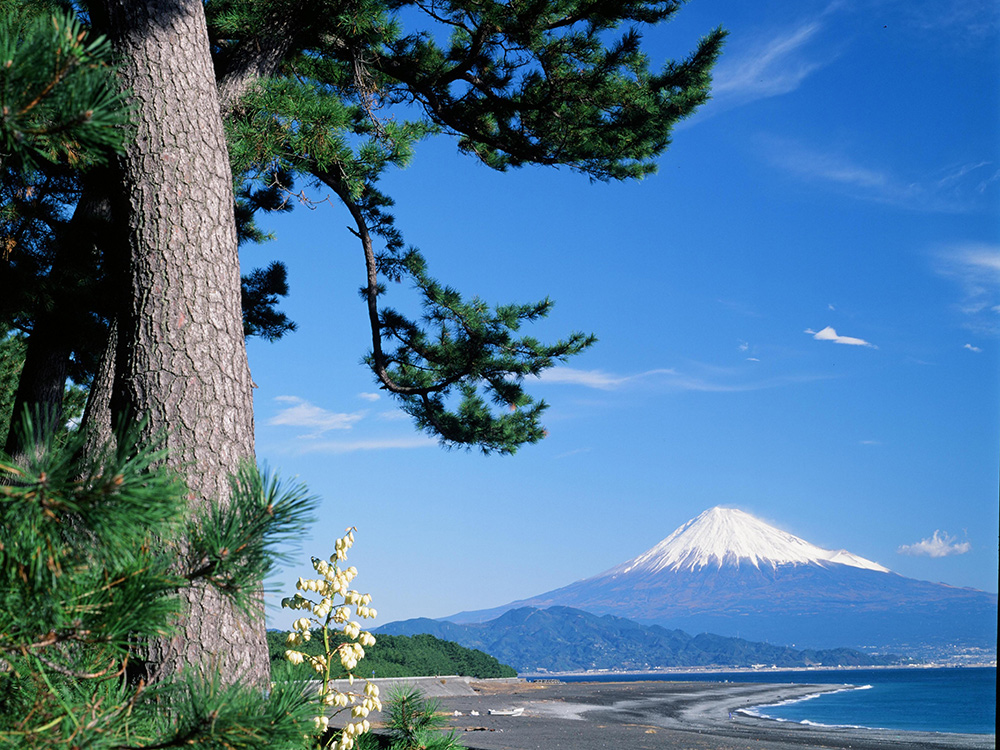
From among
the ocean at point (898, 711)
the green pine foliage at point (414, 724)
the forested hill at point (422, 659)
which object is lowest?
the ocean at point (898, 711)

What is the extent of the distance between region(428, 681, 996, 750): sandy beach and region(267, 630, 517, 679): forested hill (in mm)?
1947

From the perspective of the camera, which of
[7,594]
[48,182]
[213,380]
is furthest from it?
[48,182]

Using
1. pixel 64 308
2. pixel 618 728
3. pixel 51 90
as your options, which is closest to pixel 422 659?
pixel 618 728

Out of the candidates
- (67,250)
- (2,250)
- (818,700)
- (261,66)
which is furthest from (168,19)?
(818,700)

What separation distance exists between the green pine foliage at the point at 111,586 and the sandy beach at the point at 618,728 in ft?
10.3

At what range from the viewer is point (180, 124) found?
300 cm

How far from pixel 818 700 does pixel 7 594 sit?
5293 centimetres

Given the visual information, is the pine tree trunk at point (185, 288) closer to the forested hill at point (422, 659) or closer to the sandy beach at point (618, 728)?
the sandy beach at point (618, 728)

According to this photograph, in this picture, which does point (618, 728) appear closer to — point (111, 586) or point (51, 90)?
point (111, 586)

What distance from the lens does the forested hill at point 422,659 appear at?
18875 millimetres

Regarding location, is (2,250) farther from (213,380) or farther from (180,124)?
(213,380)

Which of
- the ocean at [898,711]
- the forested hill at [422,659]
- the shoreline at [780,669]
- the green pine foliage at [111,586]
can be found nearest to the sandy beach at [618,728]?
the forested hill at [422,659]

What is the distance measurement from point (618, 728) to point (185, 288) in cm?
1096

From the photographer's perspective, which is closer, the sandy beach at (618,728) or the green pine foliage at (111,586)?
the green pine foliage at (111,586)
